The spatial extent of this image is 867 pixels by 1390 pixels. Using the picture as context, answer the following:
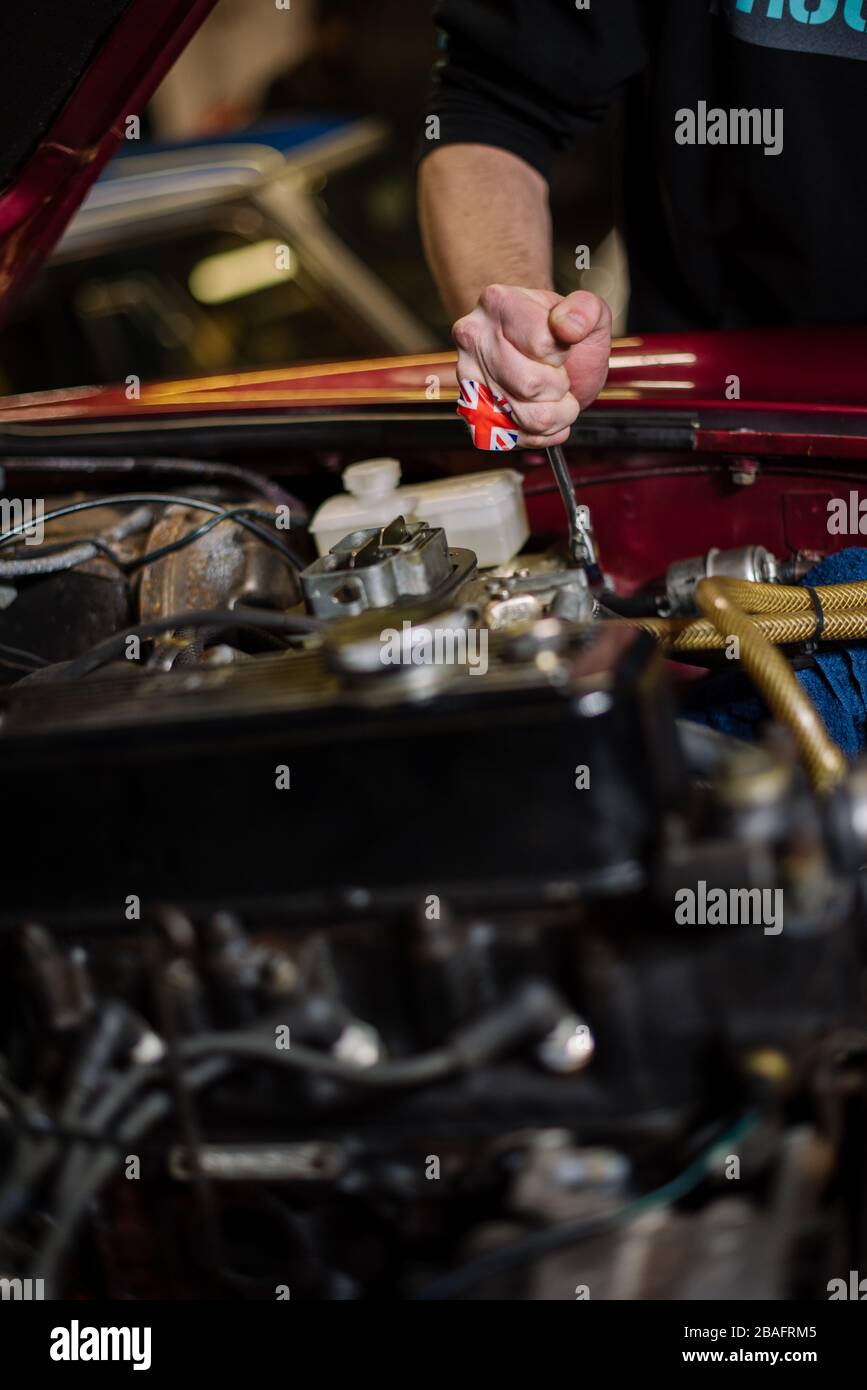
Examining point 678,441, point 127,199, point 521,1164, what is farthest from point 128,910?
point 127,199

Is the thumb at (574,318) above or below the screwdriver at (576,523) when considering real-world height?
above

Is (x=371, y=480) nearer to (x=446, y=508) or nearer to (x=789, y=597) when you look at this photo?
(x=446, y=508)

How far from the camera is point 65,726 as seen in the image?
2.54 ft

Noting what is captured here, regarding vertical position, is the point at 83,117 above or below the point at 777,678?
above

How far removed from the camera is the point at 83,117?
120 cm

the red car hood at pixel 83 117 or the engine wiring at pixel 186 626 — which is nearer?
the engine wiring at pixel 186 626

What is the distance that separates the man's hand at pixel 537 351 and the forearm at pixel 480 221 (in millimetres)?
355

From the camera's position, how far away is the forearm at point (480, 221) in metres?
1.49

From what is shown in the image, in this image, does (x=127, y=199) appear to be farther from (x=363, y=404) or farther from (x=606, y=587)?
(x=606, y=587)

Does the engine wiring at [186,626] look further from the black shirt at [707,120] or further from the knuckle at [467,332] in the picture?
the black shirt at [707,120]

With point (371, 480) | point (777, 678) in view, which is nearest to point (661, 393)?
point (371, 480)

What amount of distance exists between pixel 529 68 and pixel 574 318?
722mm

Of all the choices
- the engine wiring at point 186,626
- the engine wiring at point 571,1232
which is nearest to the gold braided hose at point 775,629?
the engine wiring at point 186,626

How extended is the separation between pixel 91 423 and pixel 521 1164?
3.17 ft
